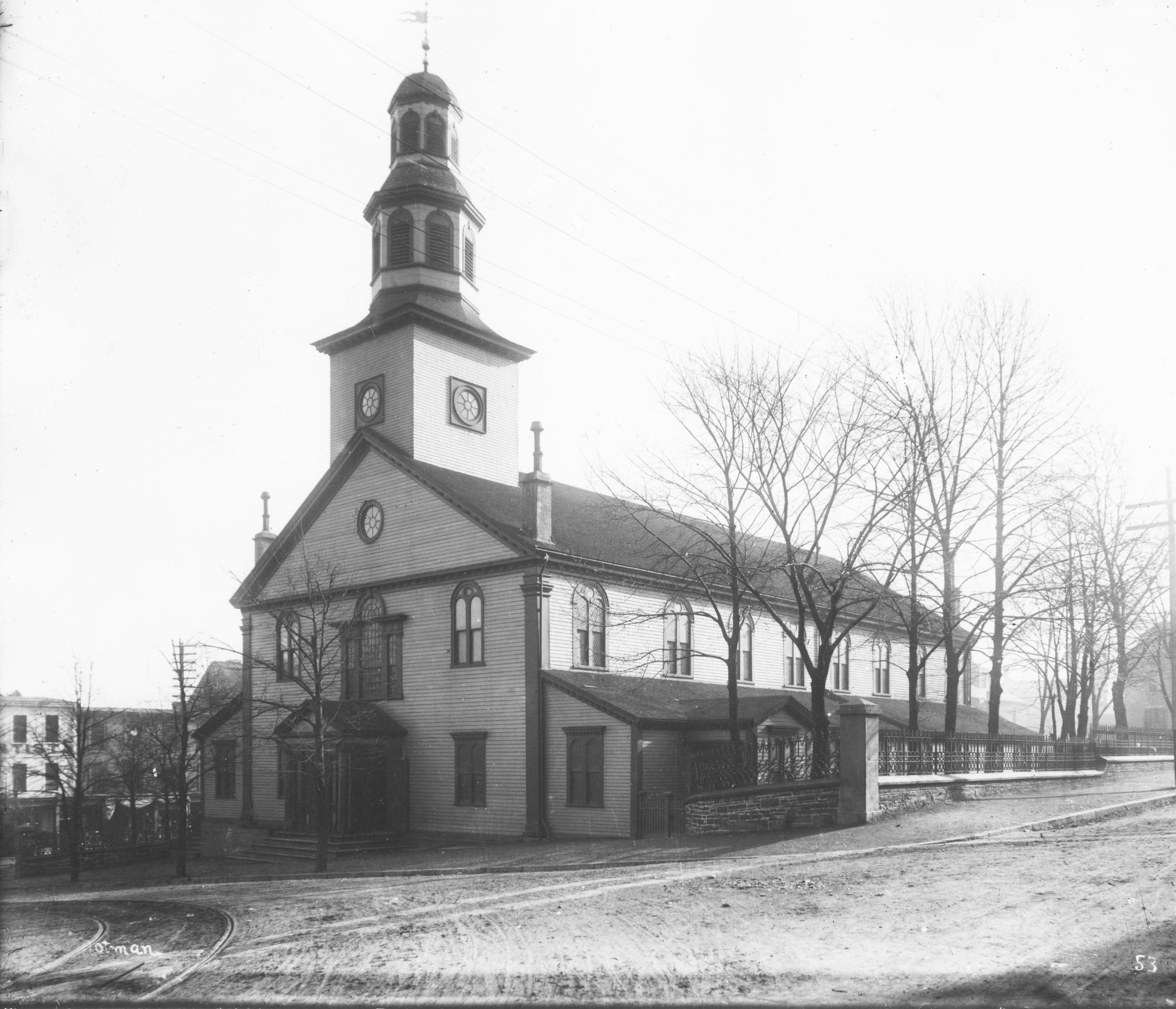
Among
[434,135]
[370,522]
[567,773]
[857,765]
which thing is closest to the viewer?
[857,765]

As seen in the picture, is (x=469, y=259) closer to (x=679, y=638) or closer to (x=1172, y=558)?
(x=679, y=638)

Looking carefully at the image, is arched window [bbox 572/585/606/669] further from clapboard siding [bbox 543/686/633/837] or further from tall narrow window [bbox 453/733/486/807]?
tall narrow window [bbox 453/733/486/807]

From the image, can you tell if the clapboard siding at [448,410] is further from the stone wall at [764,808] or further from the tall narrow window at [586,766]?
the stone wall at [764,808]

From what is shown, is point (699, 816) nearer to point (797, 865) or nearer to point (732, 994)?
point (797, 865)

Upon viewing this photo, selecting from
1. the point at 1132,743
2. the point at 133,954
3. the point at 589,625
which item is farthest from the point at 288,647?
the point at 1132,743

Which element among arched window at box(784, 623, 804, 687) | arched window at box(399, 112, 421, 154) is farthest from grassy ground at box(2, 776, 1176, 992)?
arched window at box(399, 112, 421, 154)

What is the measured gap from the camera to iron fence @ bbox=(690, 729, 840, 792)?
22359 mm

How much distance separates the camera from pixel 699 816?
2262 cm

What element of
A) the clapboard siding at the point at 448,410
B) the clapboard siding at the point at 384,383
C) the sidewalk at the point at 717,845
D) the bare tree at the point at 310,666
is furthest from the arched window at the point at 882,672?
the bare tree at the point at 310,666

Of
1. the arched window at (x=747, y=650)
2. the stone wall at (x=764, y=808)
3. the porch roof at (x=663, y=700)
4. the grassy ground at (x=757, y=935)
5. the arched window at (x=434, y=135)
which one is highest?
the arched window at (x=434, y=135)

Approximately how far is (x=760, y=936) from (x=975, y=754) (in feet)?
54.1

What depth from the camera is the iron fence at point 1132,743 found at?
3634 centimetres

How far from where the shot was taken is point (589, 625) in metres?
28.5

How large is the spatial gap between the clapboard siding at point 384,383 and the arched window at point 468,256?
12.3 feet
